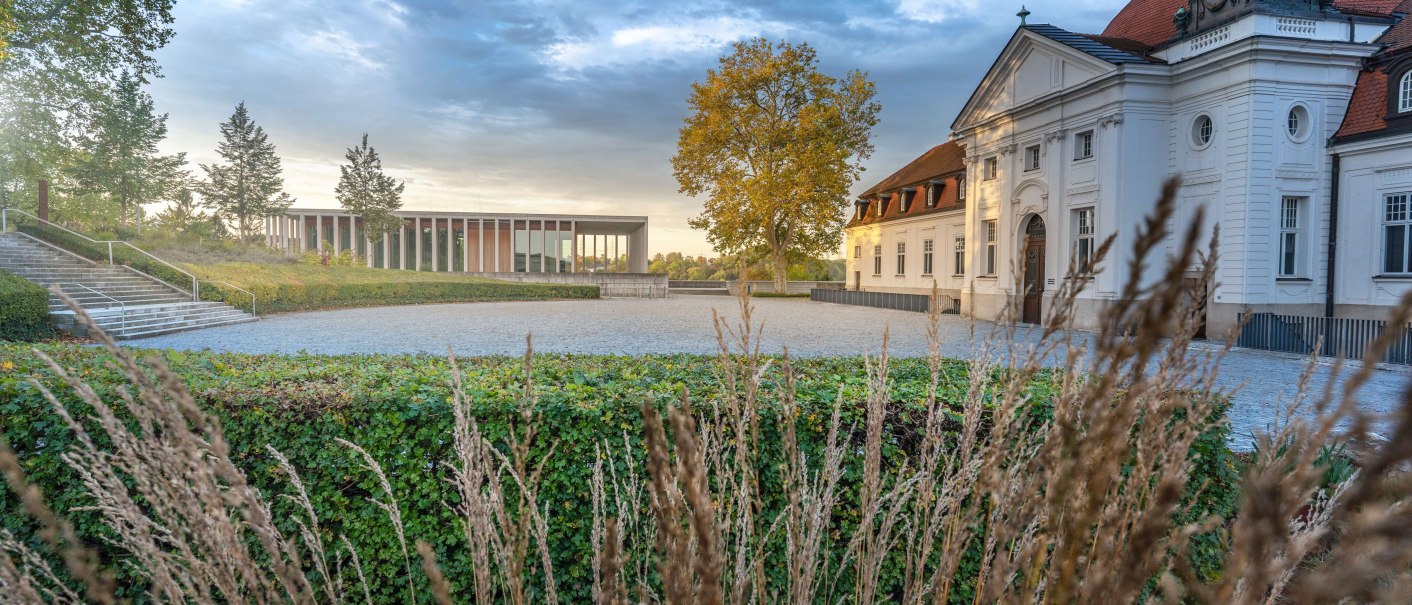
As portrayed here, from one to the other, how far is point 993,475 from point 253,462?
12.4 feet

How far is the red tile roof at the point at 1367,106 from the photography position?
15609mm

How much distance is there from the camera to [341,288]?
2600 centimetres

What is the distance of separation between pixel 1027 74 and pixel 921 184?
1188cm

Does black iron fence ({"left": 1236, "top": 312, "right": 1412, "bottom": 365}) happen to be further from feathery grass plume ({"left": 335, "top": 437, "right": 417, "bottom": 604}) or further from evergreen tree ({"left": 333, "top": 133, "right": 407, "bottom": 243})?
evergreen tree ({"left": 333, "top": 133, "right": 407, "bottom": 243})

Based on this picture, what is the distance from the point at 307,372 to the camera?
15.1 feet

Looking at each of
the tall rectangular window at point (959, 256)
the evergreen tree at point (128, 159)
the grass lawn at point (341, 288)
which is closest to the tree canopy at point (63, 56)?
the grass lawn at point (341, 288)

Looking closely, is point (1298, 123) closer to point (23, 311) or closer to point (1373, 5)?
point (1373, 5)

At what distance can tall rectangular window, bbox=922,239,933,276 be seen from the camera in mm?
32719

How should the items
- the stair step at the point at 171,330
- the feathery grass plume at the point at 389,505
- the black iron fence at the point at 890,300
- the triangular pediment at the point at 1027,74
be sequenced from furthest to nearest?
the black iron fence at the point at 890,300 < the triangular pediment at the point at 1027,74 < the stair step at the point at 171,330 < the feathery grass plume at the point at 389,505

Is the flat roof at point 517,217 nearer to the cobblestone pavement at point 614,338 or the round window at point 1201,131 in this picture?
the cobblestone pavement at point 614,338

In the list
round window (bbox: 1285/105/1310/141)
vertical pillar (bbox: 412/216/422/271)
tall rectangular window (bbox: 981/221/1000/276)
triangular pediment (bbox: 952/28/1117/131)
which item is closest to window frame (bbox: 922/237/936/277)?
tall rectangular window (bbox: 981/221/1000/276)

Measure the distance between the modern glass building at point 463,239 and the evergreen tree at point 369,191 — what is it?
3.68 metres

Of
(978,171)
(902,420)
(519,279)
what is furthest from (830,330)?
(519,279)

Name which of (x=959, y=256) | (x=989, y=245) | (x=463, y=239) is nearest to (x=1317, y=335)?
(x=989, y=245)
